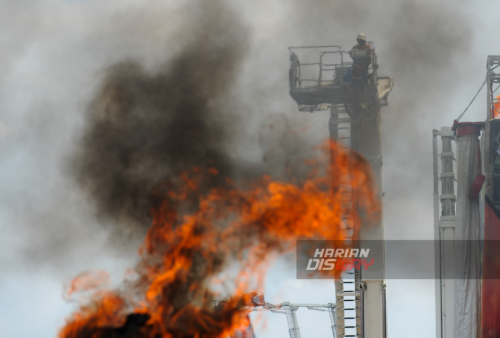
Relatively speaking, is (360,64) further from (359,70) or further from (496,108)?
(496,108)

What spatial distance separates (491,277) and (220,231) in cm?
1550

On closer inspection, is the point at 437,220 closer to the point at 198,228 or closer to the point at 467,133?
the point at 467,133

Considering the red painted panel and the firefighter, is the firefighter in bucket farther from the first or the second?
the red painted panel

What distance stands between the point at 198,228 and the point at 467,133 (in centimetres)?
1654

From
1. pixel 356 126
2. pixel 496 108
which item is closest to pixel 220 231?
pixel 356 126

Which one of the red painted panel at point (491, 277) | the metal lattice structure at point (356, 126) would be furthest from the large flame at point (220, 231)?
the red painted panel at point (491, 277)

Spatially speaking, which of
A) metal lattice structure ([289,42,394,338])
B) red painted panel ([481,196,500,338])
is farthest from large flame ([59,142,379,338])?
red painted panel ([481,196,500,338])

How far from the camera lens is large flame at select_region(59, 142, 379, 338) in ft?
66.4

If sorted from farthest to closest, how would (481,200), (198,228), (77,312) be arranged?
(481,200)
(198,228)
(77,312)

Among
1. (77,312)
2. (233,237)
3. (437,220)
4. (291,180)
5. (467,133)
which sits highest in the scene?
(467,133)

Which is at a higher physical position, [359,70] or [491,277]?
[359,70]

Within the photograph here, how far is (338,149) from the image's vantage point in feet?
75.7

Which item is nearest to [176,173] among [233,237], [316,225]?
[233,237]

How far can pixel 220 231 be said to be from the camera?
22781mm
